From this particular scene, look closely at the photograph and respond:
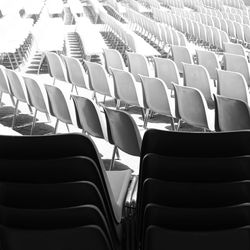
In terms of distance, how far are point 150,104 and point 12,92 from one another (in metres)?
1.70

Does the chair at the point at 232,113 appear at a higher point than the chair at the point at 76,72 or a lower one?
higher

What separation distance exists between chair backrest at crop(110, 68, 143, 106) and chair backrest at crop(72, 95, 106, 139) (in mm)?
1085

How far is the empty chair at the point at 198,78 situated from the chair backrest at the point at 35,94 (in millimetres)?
1675

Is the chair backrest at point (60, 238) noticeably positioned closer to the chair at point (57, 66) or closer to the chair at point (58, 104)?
the chair at point (58, 104)

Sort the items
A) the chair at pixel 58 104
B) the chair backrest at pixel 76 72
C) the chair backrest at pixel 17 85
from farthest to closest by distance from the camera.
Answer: the chair backrest at pixel 76 72
the chair backrest at pixel 17 85
the chair at pixel 58 104

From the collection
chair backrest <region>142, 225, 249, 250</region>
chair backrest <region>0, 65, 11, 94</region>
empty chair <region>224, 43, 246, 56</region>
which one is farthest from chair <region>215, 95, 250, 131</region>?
empty chair <region>224, 43, 246, 56</region>

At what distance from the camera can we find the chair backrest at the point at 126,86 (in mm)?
5348

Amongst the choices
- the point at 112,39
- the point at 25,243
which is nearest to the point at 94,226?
the point at 25,243

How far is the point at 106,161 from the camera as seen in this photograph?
15.6 ft

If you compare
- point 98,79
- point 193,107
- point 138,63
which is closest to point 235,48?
point 138,63

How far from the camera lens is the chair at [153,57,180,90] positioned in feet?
20.0

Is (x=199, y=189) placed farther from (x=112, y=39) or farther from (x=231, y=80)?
(x=112, y=39)

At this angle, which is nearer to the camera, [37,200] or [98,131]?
[37,200]

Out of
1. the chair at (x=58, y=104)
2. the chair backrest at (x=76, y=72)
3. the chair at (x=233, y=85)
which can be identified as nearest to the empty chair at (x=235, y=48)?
the chair at (x=233, y=85)
